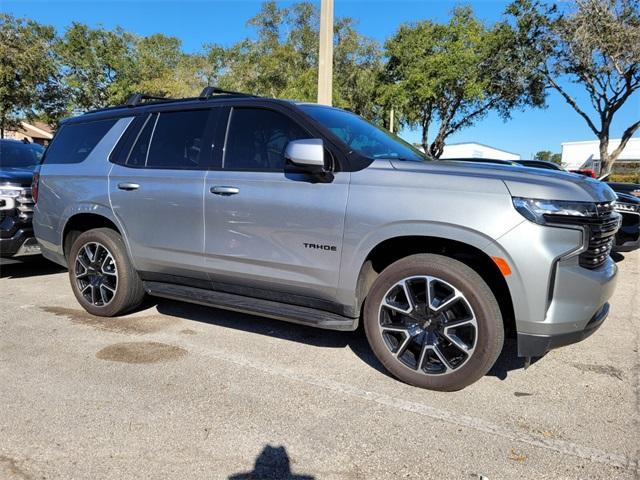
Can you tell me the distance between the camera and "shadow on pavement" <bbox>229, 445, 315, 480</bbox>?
7.52ft

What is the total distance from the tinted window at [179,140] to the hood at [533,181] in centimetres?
171

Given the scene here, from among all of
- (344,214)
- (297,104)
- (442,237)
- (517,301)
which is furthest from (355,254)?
(297,104)

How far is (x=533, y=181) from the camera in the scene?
279 cm

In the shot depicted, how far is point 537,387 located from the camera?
3.25m

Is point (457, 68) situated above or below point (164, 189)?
above

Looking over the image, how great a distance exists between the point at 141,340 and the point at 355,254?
206cm

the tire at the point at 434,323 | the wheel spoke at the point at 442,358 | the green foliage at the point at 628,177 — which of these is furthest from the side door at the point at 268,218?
the green foliage at the point at 628,177

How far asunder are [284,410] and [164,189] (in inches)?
84.5

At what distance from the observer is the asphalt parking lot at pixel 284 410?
2.38 m

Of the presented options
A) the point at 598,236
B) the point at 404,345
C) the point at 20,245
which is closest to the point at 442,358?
the point at 404,345

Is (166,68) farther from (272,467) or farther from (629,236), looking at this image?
(272,467)

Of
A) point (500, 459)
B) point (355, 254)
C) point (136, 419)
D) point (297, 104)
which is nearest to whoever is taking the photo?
point (500, 459)

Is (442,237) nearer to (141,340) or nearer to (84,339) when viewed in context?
(141,340)

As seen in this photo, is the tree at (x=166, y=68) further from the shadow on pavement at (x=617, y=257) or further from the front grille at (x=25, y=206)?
the shadow on pavement at (x=617, y=257)
